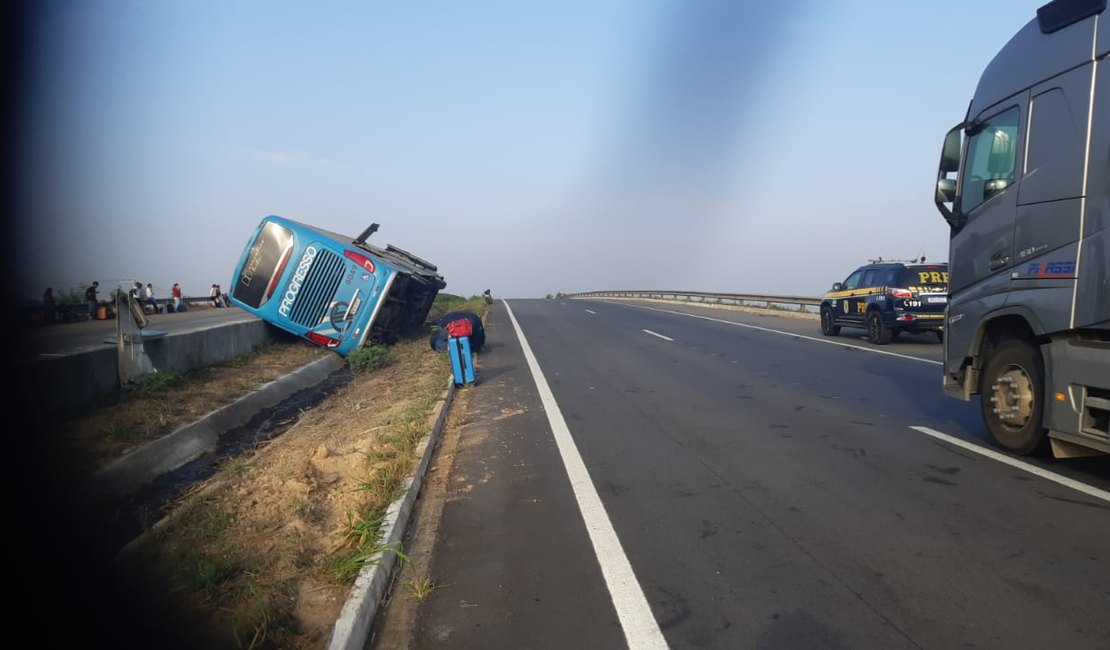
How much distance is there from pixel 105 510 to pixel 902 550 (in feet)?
19.9

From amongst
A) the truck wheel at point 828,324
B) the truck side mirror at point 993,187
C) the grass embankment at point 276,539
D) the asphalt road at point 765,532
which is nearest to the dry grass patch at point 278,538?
the grass embankment at point 276,539

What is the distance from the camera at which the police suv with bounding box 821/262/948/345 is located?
1542 cm

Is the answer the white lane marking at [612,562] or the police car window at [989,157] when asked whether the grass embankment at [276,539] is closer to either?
the white lane marking at [612,562]

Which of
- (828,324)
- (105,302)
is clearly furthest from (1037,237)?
(105,302)

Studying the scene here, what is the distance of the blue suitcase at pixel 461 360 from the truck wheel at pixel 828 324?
1144 centimetres

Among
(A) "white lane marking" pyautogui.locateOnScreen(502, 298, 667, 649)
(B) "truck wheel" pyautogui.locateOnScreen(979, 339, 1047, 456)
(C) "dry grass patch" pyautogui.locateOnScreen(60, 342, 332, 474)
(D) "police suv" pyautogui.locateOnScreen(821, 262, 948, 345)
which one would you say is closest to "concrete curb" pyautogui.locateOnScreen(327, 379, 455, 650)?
(A) "white lane marking" pyautogui.locateOnScreen(502, 298, 667, 649)

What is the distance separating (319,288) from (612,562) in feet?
36.5

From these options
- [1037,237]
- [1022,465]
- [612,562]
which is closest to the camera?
[612,562]

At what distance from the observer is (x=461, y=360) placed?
11328 mm

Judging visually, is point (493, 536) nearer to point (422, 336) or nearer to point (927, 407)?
point (927, 407)

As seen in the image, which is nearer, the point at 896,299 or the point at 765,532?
the point at 765,532

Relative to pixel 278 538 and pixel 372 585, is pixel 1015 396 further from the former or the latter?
pixel 278 538

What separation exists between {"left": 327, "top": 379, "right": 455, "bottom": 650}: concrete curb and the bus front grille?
874 cm

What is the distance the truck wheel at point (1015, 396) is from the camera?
20.1ft
